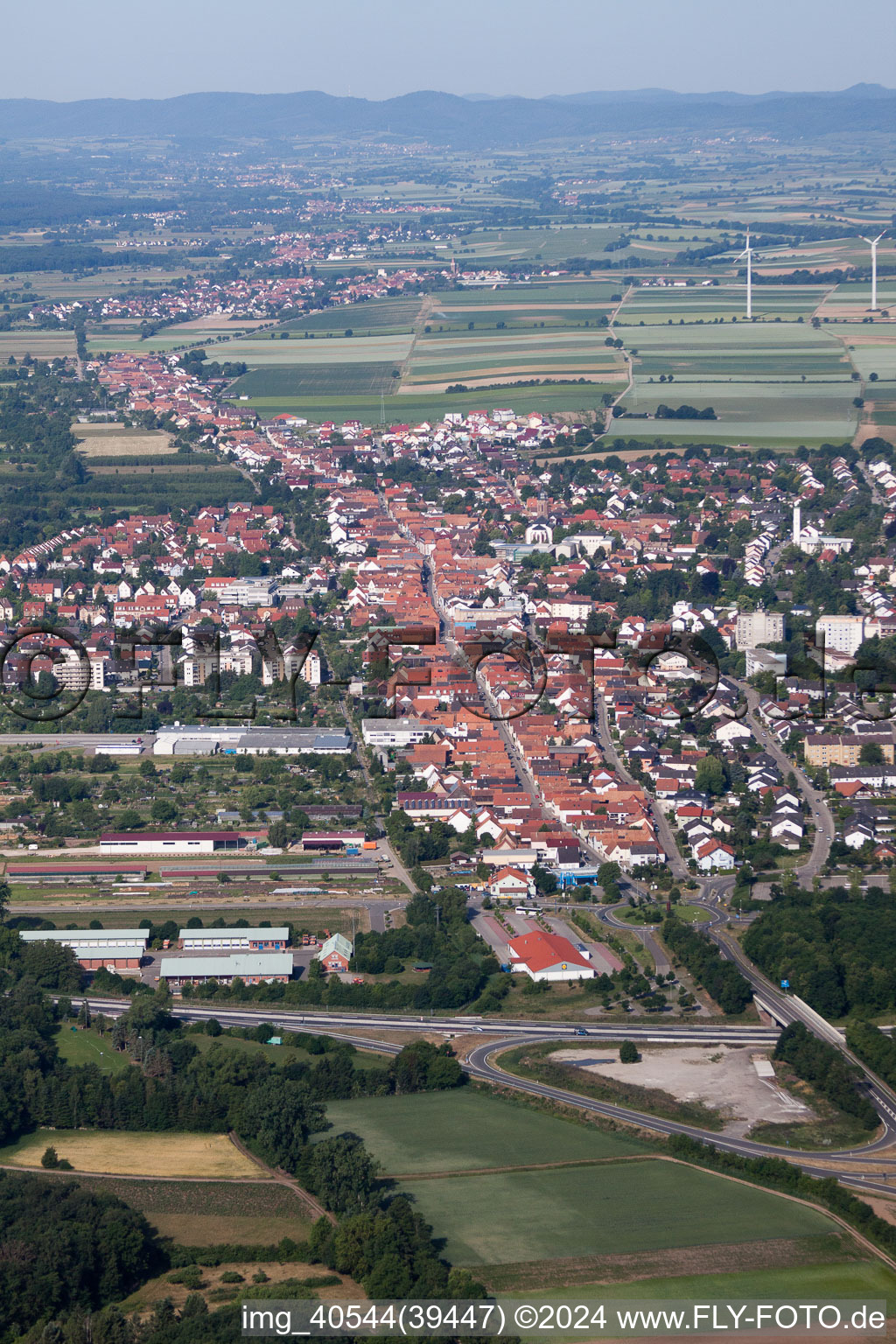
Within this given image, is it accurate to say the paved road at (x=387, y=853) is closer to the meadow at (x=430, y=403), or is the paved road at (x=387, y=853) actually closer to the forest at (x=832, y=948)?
the forest at (x=832, y=948)

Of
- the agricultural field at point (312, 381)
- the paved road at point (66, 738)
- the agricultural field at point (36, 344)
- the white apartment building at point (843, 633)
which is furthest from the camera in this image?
the agricultural field at point (36, 344)

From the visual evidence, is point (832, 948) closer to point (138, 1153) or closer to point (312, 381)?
point (138, 1153)

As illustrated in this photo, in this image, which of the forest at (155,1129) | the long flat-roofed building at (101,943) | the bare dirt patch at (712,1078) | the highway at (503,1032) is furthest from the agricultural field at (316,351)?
the bare dirt patch at (712,1078)

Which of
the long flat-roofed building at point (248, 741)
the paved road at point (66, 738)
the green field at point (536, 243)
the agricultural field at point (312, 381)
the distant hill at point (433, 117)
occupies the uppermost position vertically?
the distant hill at point (433, 117)

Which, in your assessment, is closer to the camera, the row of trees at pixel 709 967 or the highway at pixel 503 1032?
the highway at pixel 503 1032

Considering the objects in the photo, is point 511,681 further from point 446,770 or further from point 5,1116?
point 5,1116

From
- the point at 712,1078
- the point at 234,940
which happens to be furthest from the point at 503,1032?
the point at 234,940
